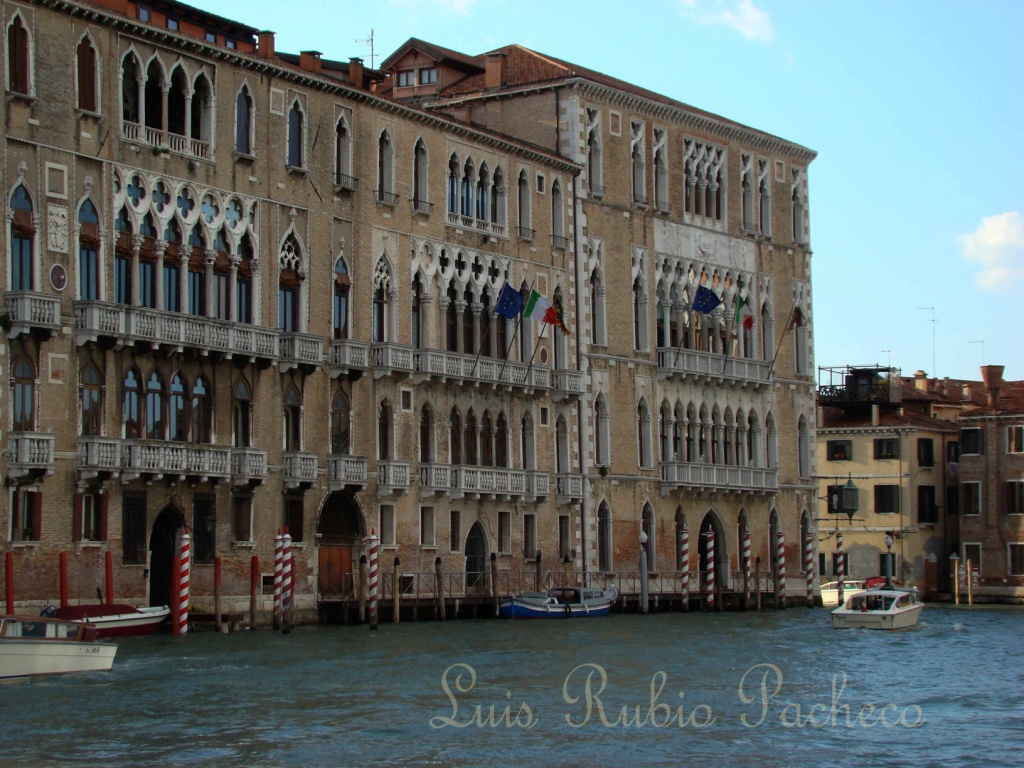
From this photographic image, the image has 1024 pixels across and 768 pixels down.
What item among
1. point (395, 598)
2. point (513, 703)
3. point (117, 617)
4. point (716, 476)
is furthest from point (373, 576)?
point (716, 476)

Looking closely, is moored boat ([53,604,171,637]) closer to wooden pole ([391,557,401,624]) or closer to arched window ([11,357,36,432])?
arched window ([11,357,36,432])

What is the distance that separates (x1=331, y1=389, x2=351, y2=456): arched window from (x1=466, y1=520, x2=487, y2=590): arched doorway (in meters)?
5.06

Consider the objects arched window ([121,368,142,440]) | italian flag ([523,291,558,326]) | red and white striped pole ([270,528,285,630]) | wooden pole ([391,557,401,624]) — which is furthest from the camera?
italian flag ([523,291,558,326])

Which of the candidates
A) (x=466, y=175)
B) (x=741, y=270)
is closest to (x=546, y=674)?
(x=466, y=175)

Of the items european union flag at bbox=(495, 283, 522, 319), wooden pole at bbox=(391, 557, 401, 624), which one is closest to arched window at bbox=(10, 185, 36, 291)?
wooden pole at bbox=(391, 557, 401, 624)

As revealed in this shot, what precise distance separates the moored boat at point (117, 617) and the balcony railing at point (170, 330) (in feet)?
16.0

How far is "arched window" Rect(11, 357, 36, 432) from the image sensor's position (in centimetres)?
3603

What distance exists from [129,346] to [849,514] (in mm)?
36028

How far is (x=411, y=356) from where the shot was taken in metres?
44.9

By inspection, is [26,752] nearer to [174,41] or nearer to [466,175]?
[174,41]

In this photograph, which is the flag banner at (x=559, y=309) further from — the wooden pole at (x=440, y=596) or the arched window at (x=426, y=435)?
the wooden pole at (x=440, y=596)

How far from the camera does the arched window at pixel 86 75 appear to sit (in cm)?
3741

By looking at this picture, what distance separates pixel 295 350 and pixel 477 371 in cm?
647

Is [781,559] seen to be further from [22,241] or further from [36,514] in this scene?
[22,241]
